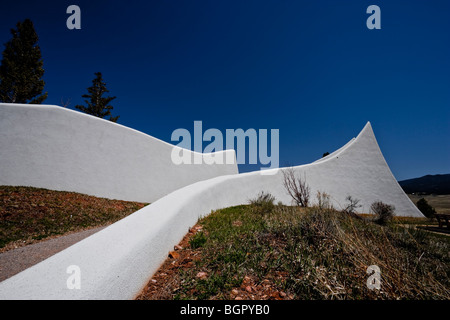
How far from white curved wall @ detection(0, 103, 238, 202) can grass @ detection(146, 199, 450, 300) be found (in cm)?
758

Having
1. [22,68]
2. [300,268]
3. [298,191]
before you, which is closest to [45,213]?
[300,268]

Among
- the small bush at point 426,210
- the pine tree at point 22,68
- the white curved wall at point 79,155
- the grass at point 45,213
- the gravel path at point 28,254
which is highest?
the pine tree at point 22,68

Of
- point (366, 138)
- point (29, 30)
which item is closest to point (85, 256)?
point (366, 138)

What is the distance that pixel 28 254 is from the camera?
3867mm

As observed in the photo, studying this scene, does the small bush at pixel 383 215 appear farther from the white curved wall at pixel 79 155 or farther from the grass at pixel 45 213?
the grass at pixel 45 213

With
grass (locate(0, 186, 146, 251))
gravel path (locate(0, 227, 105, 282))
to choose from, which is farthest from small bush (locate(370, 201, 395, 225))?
gravel path (locate(0, 227, 105, 282))

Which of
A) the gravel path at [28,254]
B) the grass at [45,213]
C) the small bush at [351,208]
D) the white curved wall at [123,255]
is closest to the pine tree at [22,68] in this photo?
the grass at [45,213]

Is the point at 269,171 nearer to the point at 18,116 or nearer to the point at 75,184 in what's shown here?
the point at 75,184

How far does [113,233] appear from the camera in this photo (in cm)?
243

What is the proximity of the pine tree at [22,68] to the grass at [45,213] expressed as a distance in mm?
13342

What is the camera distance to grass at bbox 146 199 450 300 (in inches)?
75.2

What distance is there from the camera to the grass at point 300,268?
Result: 6.26ft

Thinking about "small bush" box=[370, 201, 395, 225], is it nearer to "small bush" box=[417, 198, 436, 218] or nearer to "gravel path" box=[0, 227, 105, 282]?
"small bush" box=[417, 198, 436, 218]

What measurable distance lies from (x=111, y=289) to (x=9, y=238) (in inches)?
204
